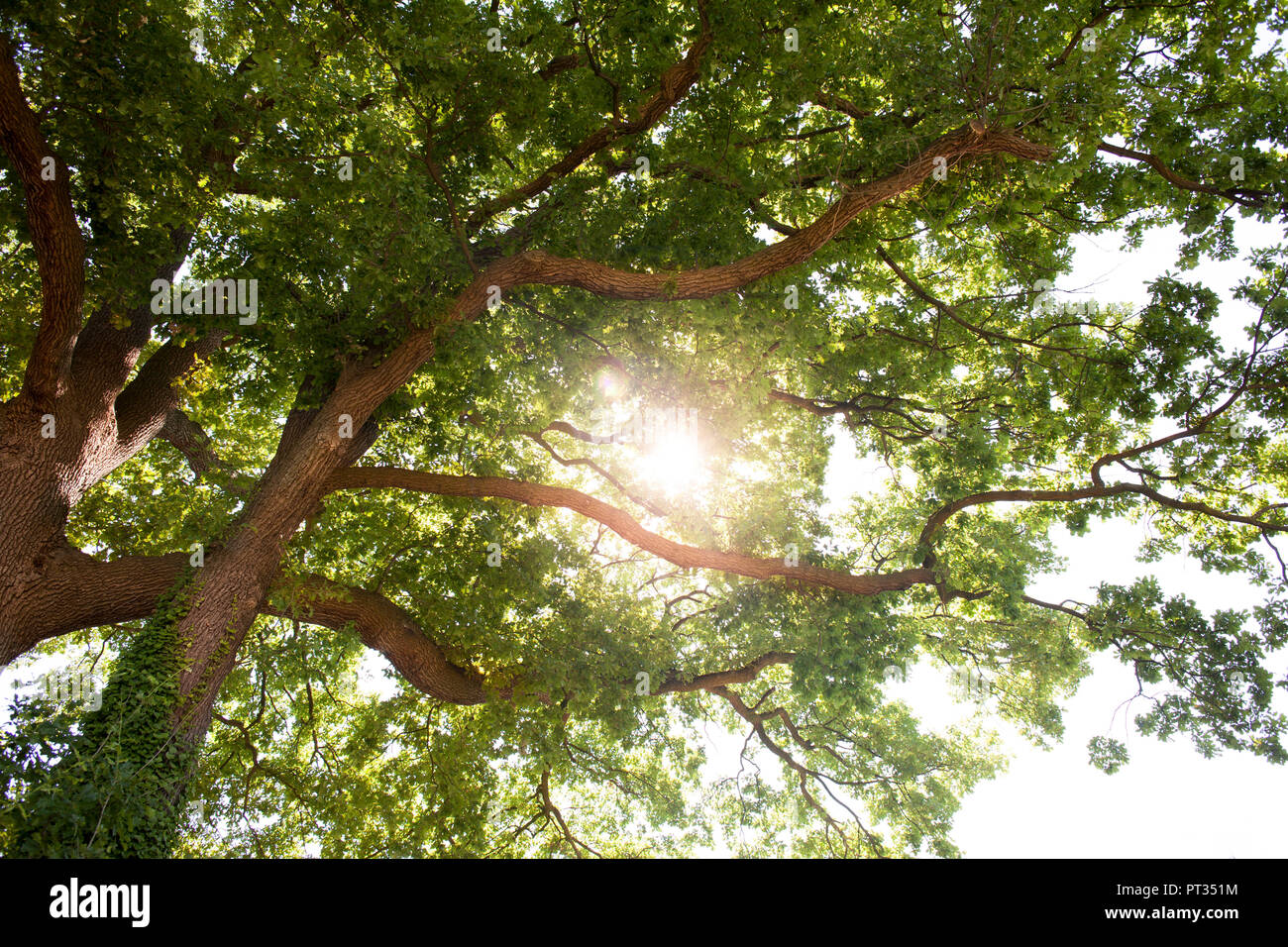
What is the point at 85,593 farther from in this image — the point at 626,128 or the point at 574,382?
the point at 626,128

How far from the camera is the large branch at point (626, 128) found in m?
7.71

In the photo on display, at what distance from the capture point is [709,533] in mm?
10016

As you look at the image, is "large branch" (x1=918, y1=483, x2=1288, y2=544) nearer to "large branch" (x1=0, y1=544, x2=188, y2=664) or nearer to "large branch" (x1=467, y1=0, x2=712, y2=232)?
"large branch" (x1=467, y1=0, x2=712, y2=232)

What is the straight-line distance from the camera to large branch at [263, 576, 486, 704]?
755 centimetres

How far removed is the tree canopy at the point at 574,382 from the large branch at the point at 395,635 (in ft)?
0.18

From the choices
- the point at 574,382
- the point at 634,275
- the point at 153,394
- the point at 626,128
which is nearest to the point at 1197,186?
the point at 634,275

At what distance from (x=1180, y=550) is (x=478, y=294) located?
9698mm

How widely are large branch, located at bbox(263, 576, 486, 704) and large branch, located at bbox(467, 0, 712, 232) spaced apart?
192 inches

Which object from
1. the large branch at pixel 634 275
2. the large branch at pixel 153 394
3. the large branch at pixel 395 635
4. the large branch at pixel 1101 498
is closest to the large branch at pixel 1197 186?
the large branch at pixel 634 275

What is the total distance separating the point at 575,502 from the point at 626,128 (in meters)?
4.72

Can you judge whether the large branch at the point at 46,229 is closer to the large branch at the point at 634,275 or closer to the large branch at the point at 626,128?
the large branch at the point at 634,275

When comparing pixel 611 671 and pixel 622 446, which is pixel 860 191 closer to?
pixel 622 446

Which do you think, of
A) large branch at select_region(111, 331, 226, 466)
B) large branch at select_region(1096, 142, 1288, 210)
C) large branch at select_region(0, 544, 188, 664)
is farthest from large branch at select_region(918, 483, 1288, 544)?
large branch at select_region(111, 331, 226, 466)
